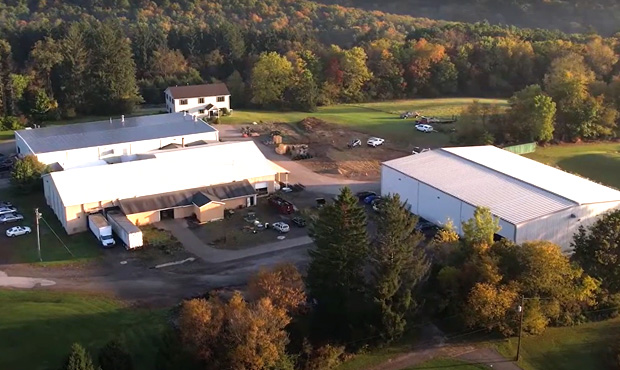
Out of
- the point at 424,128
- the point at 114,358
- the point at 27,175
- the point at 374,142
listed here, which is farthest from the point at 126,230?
the point at 424,128

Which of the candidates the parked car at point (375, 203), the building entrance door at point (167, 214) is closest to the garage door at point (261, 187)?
the building entrance door at point (167, 214)

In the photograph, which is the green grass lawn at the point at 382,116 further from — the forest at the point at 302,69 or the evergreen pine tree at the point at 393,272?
the evergreen pine tree at the point at 393,272

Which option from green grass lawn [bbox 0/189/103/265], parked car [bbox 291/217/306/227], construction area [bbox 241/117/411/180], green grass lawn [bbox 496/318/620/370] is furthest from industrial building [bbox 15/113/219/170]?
green grass lawn [bbox 496/318/620/370]

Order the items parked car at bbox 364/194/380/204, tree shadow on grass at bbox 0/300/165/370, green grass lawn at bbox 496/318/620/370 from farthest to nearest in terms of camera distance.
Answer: parked car at bbox 364/194/380/204, green grass lawn at bbox 496/318/620/370, tree shadow on grass at bbox 0/300/165/370

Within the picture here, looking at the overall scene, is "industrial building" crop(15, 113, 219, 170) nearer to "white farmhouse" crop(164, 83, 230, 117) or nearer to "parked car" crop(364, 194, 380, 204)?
"white farmhouse" crop(164, 83, 230, 117)

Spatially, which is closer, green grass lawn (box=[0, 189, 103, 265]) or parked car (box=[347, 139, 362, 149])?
green grass lawn (box=[0, 189, 103, 265])

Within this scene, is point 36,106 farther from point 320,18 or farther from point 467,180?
point 320,18
